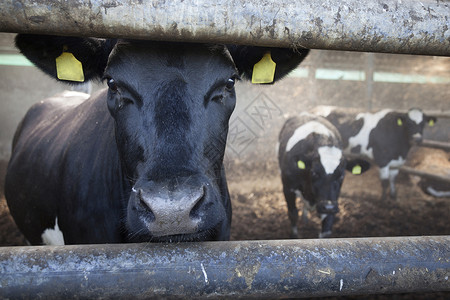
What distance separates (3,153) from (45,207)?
745 cm

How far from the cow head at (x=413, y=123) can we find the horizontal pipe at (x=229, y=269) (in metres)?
6.47

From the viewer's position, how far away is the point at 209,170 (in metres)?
1.40

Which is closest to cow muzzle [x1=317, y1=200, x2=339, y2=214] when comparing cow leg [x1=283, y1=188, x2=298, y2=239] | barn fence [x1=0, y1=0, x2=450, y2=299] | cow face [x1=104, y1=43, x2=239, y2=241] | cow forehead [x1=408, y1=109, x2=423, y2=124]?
cow leg [x1=283, y1=188, x2=298, y2=239]

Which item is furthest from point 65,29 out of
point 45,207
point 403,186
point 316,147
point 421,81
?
point 421,81

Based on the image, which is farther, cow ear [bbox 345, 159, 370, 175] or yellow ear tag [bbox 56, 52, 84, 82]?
cow ear [bbox 345, 159, 370, 175]

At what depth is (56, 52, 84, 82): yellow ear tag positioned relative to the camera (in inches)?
62.6

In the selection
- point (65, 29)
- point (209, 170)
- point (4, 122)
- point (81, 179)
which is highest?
point (65, 29)

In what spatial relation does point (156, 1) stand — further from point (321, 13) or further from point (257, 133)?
point (257, 133)

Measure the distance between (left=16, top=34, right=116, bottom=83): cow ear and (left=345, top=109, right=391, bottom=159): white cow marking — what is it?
21.9 feet

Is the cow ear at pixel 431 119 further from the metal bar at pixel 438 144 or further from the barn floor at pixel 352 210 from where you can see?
the barn floor at pixel 352 210

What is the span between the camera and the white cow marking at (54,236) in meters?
2.20

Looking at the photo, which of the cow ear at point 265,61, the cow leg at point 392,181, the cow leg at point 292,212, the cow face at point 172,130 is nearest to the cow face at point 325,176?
the cow leg at point 292,212

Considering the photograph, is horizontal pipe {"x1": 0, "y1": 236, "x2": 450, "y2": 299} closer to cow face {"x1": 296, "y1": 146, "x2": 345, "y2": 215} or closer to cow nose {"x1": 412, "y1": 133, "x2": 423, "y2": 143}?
cow face {"x1": 296, "y1": 146, "x2": 345, "y2": 215}

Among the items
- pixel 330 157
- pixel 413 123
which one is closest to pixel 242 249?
pixel 330 157
